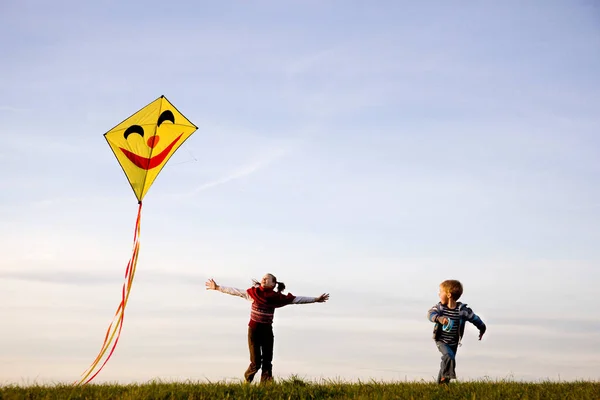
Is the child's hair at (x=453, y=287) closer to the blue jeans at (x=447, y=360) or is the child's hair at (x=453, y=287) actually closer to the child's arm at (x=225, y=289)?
the blue jeans at (x=447, y=360)

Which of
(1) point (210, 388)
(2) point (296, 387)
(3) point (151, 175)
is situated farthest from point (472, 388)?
(3) point (151, 175)

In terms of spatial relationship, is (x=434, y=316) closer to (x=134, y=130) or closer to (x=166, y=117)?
(x=166, y=117)

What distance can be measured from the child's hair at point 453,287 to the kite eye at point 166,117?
6906 millimetres

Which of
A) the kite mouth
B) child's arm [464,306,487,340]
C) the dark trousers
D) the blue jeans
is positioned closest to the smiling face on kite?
the kite mouth

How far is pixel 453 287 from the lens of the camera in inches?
647

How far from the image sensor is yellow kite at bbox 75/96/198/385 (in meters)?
16.6

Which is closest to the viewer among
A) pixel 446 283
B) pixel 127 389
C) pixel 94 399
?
pixel 94 399

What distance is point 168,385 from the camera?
15594 millimetres

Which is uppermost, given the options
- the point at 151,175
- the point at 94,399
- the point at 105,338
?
the point at 151,175

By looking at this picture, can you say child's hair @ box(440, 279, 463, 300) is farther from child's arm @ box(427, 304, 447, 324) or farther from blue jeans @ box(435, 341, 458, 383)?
blue jeans @ box(435, 341, 458, 383)

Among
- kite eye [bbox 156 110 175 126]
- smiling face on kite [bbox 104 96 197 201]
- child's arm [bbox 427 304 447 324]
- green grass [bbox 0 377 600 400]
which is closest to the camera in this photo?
green grass [bbox 0 377 600 400]

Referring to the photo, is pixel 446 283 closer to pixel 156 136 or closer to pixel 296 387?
pixel 296 387

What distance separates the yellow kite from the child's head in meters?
6.51

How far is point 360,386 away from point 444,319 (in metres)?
2.21
